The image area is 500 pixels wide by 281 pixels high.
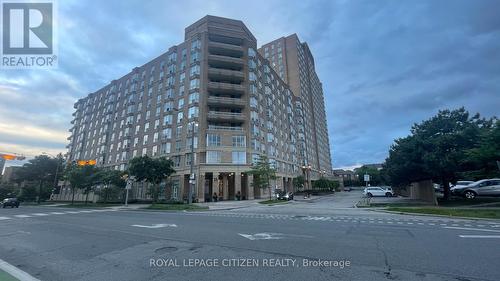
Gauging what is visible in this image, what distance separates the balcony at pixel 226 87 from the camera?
48.3 m

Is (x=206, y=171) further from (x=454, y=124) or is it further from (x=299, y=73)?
(x=299, y=73)

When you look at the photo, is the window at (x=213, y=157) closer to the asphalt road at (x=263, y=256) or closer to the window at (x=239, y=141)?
the window at (x=239, y=141)

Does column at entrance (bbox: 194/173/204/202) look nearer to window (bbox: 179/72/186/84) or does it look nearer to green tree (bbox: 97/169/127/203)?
green tree (bbox: 97/169/127/203)

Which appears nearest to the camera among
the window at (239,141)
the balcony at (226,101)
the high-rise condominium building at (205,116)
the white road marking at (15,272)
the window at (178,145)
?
the white road marking at (15,272)

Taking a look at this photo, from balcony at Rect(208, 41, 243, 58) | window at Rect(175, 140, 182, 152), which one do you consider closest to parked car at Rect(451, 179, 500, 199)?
window at Rect(175, 140, 182, 152)

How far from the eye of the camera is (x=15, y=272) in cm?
577

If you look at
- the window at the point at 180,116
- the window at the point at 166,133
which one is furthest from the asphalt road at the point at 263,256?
the window at the point at 166,133

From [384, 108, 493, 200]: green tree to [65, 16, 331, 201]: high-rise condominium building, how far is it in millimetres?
25567

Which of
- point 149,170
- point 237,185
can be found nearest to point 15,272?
point 149,170

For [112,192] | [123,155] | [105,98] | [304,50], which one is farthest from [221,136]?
[304,50]

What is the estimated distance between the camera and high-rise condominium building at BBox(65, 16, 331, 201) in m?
46.2

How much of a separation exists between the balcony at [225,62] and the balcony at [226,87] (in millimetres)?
4732

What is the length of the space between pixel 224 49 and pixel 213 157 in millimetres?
21940

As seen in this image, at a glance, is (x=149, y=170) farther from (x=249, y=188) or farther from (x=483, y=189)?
(x=483, y=189)
